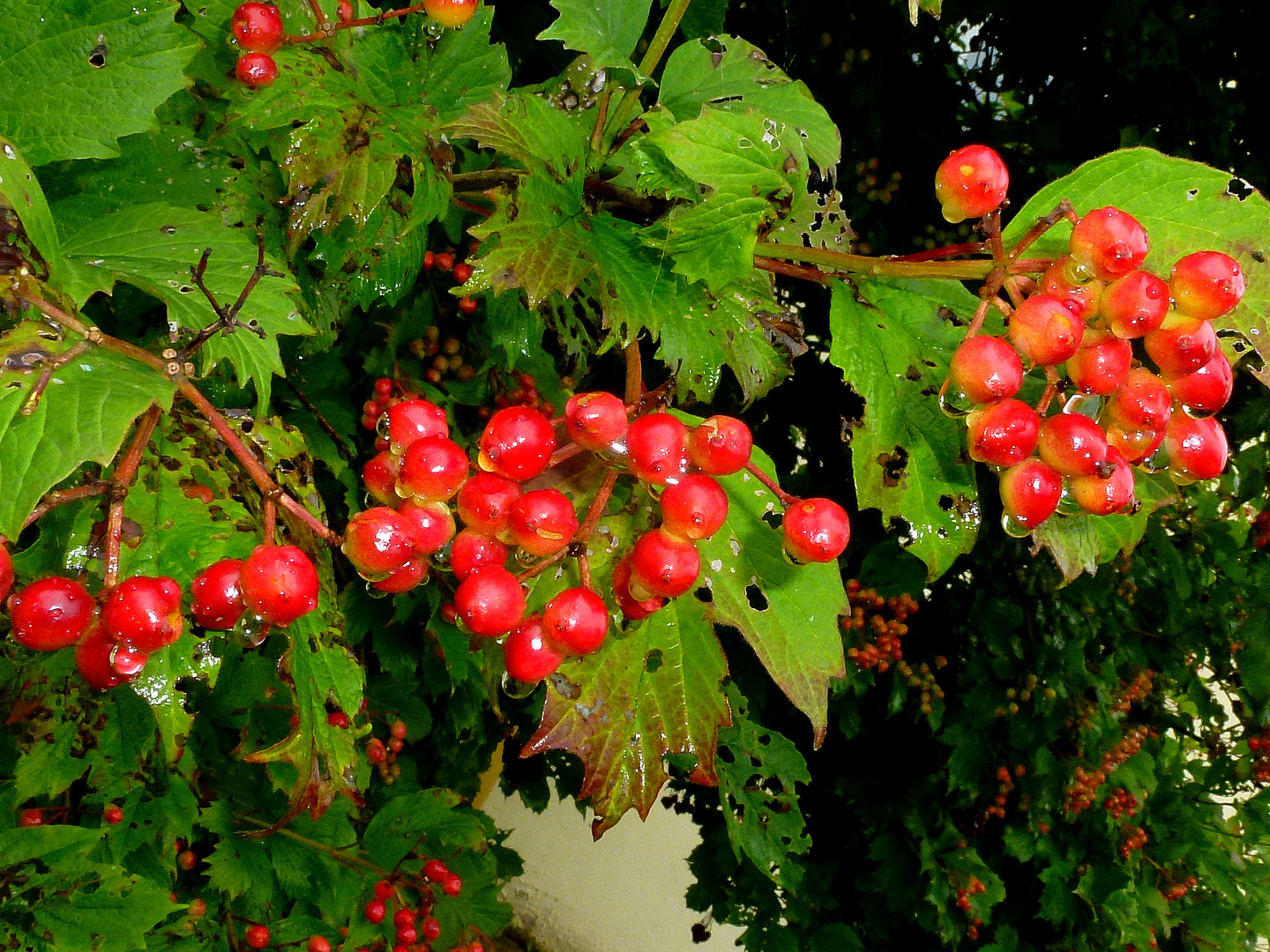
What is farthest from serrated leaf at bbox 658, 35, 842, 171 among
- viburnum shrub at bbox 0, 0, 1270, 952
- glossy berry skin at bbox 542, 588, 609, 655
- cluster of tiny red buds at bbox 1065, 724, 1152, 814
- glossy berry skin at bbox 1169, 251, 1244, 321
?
cluster of tiny red buds at bbox 1065, 724, 1152, 814

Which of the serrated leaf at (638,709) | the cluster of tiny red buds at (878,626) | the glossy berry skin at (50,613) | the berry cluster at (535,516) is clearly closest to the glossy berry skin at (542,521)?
the berry cluster at (535,516)

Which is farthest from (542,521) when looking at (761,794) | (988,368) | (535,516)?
(761,794)

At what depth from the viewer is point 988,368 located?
0.42 meters

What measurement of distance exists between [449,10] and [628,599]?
1.31 ft

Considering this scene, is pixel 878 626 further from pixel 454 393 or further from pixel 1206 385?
pixel 1206 385

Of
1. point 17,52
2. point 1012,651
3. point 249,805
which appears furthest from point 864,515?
point 17,52

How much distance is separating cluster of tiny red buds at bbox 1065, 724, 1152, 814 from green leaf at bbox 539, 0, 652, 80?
4.38 ft

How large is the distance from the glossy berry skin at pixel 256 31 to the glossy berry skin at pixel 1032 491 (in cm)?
55

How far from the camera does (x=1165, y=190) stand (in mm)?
475

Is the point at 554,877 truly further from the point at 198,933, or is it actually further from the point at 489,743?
the point at 198,933

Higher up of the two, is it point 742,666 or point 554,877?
point 742,666

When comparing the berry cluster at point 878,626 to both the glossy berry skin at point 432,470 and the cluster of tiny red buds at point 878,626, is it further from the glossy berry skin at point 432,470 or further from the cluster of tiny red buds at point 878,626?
the glossy berry skin at point 432,470

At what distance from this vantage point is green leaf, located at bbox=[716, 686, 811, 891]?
3.80 feet

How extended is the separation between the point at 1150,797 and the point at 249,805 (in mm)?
1575
